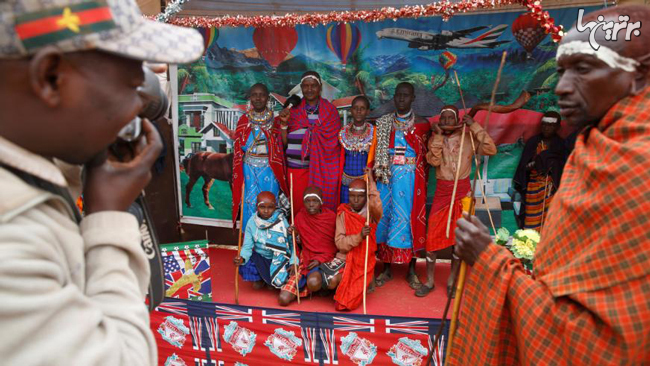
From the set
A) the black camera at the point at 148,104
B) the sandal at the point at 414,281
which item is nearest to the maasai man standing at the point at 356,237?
the sandal at the point at 414,281

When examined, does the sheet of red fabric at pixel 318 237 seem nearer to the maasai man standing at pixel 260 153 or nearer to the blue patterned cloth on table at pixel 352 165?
the blue patterned cloth on table at pixel 352 165

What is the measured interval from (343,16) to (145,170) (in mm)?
4231

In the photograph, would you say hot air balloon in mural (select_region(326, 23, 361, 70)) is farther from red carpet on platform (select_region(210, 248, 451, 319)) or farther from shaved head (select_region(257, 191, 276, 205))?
red carpet on platform (select_region(210, 248, 451, 319))

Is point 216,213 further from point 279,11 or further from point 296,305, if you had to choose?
point 279,11

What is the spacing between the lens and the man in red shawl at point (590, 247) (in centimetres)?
132

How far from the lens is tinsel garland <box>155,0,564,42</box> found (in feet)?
12.5

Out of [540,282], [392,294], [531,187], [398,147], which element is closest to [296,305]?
[392,294]

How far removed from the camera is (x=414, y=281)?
4.97m

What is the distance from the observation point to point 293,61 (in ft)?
18.3

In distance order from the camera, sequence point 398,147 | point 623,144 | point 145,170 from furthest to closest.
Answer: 1. point 398,147
2. point 623,144
3. point 145,170

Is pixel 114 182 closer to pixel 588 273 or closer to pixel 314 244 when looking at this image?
pixel 588 273

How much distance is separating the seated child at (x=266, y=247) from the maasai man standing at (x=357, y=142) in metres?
0.92

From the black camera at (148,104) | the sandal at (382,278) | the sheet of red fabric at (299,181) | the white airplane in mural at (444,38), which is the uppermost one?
the black camera at (148,104)

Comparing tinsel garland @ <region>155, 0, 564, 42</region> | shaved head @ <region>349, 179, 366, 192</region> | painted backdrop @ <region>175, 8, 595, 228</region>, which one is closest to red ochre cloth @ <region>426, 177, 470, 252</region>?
painted backdrop @ <region>175, 8, 595, 228</region>
